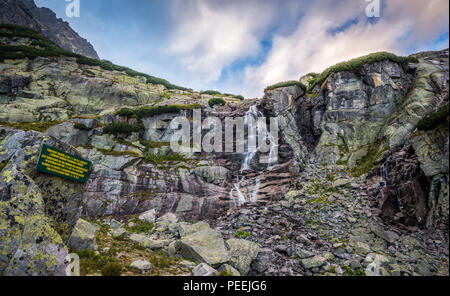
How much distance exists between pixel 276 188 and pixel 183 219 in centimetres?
1264

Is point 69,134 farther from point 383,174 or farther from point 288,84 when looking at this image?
point 383,174

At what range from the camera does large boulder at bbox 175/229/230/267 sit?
37.8 ft

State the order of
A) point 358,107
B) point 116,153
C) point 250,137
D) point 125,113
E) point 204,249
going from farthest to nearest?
point 125,113 → point 250,137 → point 358,107 → point 116,153 → point 204,249

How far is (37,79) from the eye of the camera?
4447 centimetres

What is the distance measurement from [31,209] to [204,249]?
874 centimetres

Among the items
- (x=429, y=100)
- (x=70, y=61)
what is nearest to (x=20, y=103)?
(x=70, y=61)

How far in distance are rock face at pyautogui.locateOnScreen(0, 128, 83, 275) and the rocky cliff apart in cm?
5

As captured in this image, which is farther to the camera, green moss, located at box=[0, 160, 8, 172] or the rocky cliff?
the rocky cliff

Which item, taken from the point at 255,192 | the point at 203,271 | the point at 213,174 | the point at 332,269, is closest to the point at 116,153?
the point at 213,174

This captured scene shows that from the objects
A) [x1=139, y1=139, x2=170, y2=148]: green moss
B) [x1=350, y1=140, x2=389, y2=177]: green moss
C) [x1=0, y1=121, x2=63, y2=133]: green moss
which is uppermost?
[x1=0, y1=121, x2=63, y2=133]: green moss

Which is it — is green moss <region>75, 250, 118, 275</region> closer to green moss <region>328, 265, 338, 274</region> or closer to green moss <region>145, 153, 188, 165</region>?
green moss <region>328, 265, 338, 274</region>

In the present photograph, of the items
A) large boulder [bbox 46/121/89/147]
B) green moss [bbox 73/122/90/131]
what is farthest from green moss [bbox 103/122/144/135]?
large boulder [bbox 46/121/89/147]

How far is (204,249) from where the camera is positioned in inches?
485

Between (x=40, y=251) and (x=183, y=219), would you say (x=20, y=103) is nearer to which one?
(x=183, y=219)
